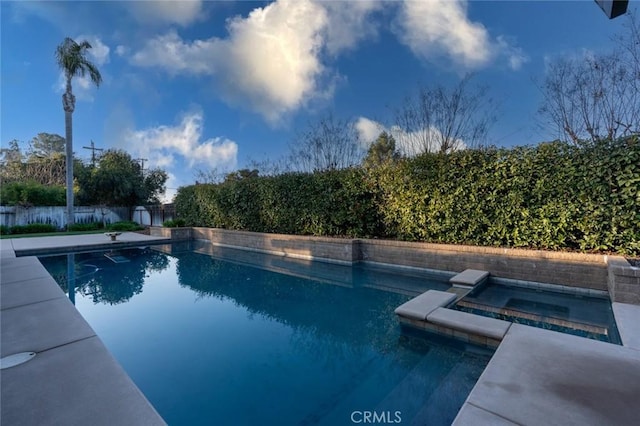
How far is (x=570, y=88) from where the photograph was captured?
6090mm


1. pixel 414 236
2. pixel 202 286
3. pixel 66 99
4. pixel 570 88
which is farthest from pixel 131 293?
pixel 66 99

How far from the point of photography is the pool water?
3.46 m

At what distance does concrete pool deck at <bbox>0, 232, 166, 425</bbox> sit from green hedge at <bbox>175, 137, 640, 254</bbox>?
6.15 m

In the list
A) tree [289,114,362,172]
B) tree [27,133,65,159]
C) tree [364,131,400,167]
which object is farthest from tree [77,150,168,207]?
tree [364,131,400,167]

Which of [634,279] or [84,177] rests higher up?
[84,177]

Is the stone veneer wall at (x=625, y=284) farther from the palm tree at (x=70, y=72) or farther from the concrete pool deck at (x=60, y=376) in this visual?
the palm tree at (x=70, y=72)

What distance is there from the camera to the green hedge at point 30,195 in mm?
14539

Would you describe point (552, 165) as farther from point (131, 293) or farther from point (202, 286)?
point (131, 293)

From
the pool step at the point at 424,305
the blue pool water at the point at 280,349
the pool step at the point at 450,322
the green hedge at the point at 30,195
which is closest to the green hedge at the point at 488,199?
the blue pool water at the point at 280,349

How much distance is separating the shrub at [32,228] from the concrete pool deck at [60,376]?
563 inches

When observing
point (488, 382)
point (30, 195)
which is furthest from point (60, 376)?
point (30, 195)

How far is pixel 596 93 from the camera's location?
19.1 feet

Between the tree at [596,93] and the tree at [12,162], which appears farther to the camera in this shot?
the tree at [12,162]

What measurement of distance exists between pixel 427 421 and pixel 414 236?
5.30 m
